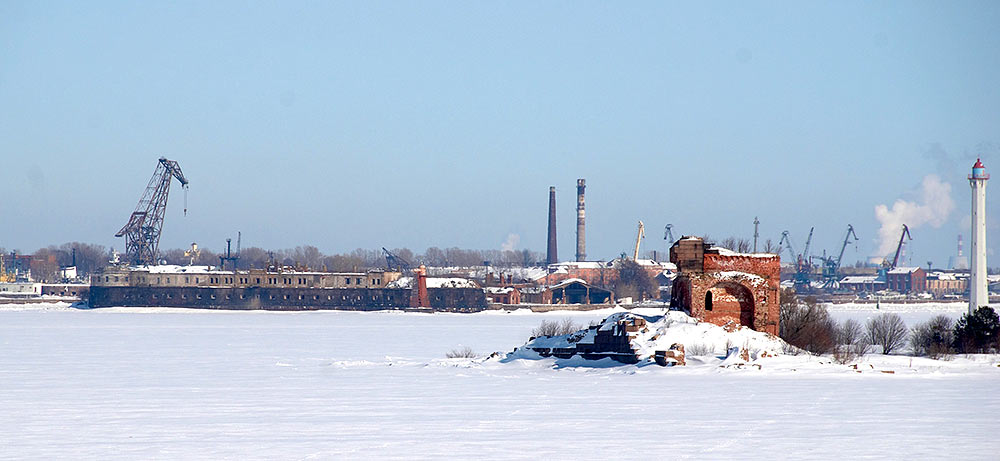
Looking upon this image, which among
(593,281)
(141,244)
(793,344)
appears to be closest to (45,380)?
(793,344)

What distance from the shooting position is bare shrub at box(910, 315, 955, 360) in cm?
3095

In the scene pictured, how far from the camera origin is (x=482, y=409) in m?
18.5

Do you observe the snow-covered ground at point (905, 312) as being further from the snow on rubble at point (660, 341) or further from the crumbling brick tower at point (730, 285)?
the snow on rubble at point (660, 341)

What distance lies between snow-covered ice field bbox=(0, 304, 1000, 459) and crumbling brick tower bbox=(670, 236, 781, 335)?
6.15 ft

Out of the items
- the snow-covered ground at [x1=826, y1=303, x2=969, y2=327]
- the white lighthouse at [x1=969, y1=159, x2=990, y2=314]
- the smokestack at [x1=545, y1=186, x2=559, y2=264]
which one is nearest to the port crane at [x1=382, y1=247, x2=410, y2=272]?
the smokestack at [x1=545, y1=186, x2=559, y2=264]

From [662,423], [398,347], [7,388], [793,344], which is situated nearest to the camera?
[662,423]

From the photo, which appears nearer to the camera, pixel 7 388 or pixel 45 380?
pixel 7 388

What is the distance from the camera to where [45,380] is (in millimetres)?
24094

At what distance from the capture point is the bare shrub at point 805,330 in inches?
1220

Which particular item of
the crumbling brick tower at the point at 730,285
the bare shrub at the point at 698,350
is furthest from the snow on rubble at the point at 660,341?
the crumbling brick tower at the point at 730,285

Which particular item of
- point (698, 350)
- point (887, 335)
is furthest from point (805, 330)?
point (698, 350)

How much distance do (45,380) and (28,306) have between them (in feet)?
265

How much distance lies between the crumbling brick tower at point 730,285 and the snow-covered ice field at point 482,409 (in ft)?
6.15

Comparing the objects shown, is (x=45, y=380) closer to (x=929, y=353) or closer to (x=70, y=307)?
(x=929, y=353)
